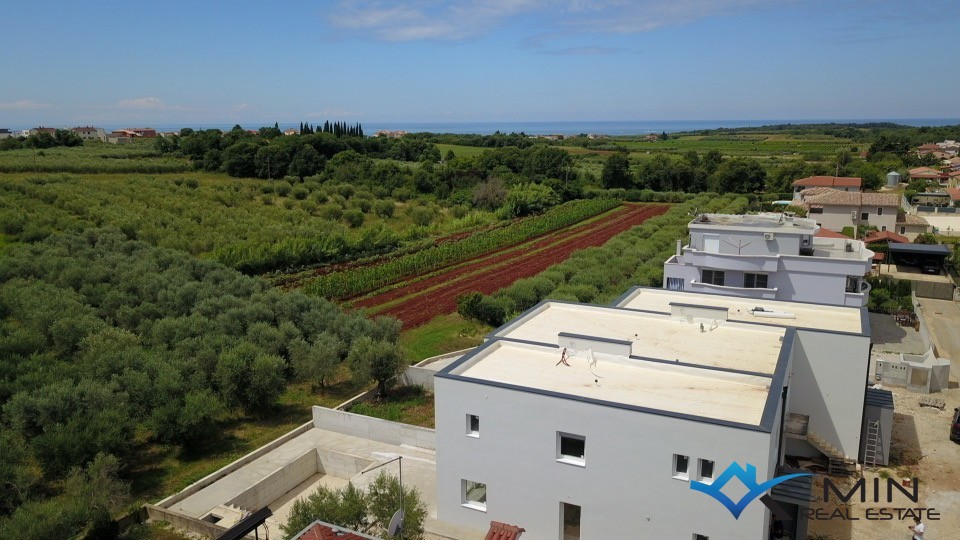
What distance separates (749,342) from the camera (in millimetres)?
19781

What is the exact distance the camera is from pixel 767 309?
23.4 metres

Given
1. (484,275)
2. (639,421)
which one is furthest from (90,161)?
(639,421)

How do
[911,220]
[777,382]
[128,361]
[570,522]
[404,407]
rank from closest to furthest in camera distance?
[777,382]
[570,522]
[128,361]
[404,407]
[911,220]

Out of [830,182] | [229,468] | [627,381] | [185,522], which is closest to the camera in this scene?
[627,381]

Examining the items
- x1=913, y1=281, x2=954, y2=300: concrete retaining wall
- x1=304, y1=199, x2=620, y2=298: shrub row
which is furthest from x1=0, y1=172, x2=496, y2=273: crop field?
x1=913, y1=281, x2=954, y2=300: concrete retaining wall

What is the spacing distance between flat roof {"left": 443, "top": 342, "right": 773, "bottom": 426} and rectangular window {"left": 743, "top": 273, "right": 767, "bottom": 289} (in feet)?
51.1

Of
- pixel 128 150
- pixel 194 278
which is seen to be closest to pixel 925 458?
pixel 194 278

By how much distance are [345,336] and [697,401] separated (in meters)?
17.6

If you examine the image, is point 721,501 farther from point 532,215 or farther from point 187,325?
point 532,215

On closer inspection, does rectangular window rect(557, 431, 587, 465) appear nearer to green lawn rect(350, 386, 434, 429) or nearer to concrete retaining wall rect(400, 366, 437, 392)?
green lawn rect(350, 386, 434, 429)

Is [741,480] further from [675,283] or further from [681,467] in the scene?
[675,283]

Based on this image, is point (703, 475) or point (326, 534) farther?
point (703, 475)

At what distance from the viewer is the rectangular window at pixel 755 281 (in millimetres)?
30453

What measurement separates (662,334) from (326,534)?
483 inches
